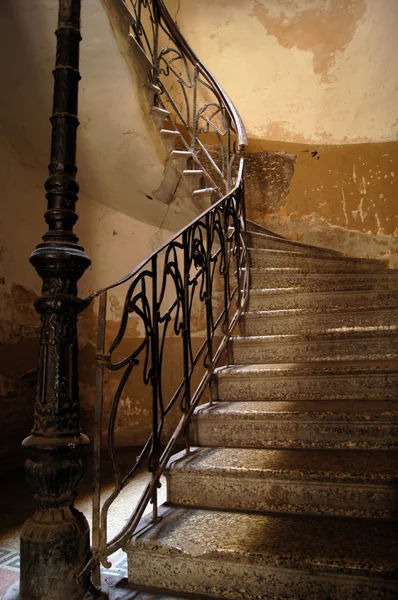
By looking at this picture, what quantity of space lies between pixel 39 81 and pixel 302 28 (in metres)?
3.89

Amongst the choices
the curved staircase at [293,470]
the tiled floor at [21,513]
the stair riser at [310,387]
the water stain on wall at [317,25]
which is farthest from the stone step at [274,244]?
the water stain on wall at [317,25]

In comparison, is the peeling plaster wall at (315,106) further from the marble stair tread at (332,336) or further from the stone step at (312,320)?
the marble stair tread at (332,336)

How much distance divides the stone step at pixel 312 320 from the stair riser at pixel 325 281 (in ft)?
0.93

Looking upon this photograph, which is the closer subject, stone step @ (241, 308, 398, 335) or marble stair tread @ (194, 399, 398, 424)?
marble stair tread @ (194, 399, 398, 424)

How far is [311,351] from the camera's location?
97.2 inches

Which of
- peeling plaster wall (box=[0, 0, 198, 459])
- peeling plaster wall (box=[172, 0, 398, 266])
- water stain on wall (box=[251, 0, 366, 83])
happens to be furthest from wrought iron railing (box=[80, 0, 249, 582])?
water stain on wall (box=[251, 0, 366, 83])

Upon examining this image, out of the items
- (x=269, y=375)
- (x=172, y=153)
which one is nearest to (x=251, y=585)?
(x=269, y=375)

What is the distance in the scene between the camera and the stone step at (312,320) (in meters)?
2.61

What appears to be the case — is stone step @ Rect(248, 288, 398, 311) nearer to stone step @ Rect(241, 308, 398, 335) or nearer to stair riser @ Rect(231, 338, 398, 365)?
stone step @ Rect(241, 308, 398, 335)

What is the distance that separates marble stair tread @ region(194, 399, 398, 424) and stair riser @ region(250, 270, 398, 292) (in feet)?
3.28

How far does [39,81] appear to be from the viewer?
3.42m

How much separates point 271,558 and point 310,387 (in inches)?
38.3

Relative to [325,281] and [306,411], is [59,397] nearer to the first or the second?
[306,411]

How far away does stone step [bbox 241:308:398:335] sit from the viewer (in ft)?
8.56
